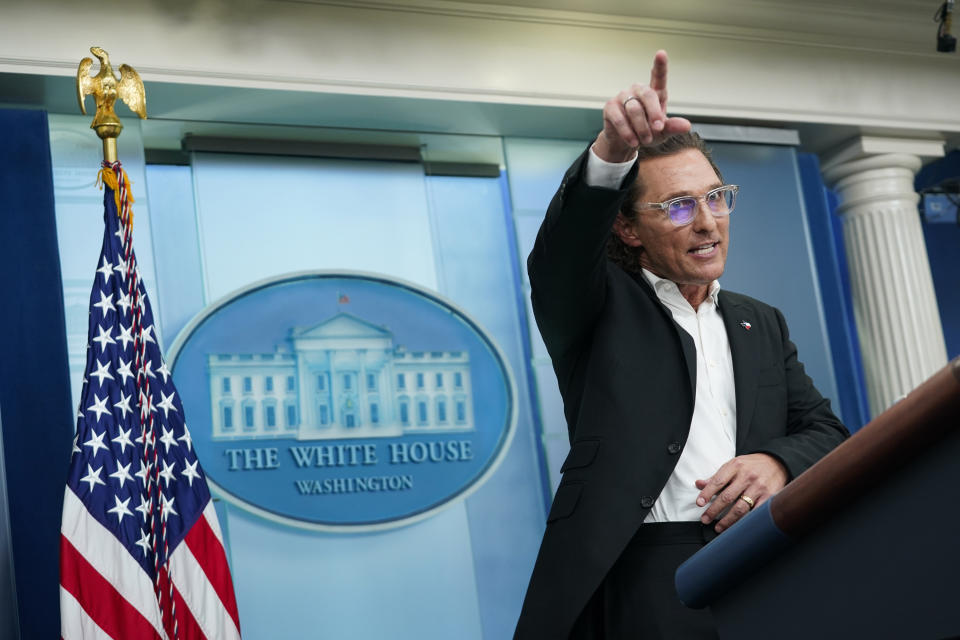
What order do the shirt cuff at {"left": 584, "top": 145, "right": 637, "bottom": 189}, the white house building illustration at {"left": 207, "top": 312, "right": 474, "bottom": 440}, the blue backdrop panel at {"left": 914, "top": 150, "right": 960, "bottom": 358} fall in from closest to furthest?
the shirt cuff at {"left": 584, "top": 145, "right": 637, "bottom": 189}, the white house building illustration at {"left": 207, "top": 312, "right": 474, "bottom": 440}, the blue backdrop panel at {"left": 914, "top": 150, "right": 960, "bottom": 358}

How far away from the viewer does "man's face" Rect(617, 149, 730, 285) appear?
2.06 m

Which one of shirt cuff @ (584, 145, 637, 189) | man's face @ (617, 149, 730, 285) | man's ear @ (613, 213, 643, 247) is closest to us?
shirt cuff @ (584, 145, 637, 189)

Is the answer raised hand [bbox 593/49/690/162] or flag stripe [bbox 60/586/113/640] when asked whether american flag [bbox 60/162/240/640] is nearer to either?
flag stripe [bbox 60/586/113/640]

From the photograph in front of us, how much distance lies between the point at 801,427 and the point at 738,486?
339 millimetres

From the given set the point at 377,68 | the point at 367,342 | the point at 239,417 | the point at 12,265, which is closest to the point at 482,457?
the point at 367,342

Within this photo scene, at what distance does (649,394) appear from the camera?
1.96 m

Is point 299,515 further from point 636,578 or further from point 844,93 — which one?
point 844,93

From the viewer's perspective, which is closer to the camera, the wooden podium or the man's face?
the wooden podium

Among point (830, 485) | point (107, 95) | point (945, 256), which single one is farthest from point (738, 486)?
point (945, 256)

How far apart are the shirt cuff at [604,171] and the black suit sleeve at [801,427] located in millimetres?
550

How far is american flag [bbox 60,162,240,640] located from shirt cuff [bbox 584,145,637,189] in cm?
188

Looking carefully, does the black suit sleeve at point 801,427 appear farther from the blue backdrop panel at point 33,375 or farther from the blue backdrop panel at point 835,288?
the blue backdrop panel at point 835,288

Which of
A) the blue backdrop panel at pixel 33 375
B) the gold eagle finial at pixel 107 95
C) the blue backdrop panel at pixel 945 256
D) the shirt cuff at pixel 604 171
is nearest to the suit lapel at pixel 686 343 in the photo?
the shirt cuff at pixel 604 171

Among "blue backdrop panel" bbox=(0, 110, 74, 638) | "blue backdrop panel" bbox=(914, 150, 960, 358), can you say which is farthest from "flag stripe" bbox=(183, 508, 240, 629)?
"blue backdrop panel" bbox=(914, 150, 960, 358)
